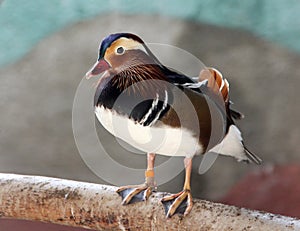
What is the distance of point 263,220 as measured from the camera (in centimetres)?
58

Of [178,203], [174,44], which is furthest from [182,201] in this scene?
[174,44]

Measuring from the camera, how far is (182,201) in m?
0.60

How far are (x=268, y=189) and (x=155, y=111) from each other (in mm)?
869

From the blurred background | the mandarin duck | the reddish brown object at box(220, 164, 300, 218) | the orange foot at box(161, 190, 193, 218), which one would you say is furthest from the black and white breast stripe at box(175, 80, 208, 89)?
the reddish brown object at box(220, 164, 300, 218)

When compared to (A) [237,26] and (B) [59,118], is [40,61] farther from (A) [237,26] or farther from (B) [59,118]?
(A) [237,26]

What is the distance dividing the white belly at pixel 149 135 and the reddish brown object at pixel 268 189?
80 cm

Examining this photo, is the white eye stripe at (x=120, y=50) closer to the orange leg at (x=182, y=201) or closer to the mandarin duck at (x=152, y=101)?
the mandarin duck at (x=152, y=101)

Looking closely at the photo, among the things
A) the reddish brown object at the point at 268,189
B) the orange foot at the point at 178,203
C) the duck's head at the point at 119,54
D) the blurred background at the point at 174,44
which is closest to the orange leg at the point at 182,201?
the orange foot at the point at 178,203

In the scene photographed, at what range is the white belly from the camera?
52 cm

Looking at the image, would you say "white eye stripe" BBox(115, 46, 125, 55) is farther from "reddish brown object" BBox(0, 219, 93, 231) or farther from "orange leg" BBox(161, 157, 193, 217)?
"reddish brown object" BBox(0, 219, 93, 231)

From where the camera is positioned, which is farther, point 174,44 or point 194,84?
point 174,44

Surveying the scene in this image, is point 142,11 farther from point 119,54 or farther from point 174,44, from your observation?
point 119,54

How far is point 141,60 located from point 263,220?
21 cm

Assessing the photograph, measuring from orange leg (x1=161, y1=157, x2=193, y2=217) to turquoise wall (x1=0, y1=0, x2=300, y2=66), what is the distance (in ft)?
2.32
